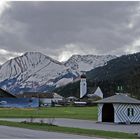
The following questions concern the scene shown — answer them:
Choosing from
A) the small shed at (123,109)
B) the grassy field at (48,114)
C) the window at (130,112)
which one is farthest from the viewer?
the grassy field at (48,114)

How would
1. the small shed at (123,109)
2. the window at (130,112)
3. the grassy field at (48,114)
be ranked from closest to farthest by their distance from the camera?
the small shed at (123,109), the window at (130,112), the grassy field at (48,114)

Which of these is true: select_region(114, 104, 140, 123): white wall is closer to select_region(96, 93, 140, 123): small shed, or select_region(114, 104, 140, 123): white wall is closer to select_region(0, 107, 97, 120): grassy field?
select_region(96, 93, 140, 123): small shed

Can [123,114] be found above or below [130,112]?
below

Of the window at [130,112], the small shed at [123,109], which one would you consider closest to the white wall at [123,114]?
Answer: the small shed at [123,109]

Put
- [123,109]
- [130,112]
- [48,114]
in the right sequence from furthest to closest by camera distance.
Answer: [48,114], [130,112], [123,109]

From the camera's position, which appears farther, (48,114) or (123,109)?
(48,114)

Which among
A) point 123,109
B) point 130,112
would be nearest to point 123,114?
point 123,109

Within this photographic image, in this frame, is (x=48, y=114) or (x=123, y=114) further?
(x=48, y=114)

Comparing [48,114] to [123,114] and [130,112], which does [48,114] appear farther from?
[123,114]

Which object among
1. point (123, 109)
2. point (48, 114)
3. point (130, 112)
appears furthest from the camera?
point (48, 114)

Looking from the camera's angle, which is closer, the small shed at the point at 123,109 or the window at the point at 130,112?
the small shed at the point at 123,109

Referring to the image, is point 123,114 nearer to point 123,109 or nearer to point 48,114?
point 123,109

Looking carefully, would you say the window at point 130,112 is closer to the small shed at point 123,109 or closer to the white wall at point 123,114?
the small shed at point 123,109

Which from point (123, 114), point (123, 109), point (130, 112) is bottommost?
point (123, 114)
